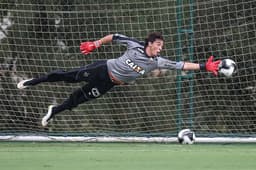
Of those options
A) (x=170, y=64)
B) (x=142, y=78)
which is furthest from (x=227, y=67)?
(x=142, y=78)

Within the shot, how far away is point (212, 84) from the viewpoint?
1298 cm

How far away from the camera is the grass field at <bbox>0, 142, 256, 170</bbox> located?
29.2 ft

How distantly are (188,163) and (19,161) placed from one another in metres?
2.12

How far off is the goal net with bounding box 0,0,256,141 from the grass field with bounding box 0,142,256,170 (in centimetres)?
80

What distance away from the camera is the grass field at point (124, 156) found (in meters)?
8.91

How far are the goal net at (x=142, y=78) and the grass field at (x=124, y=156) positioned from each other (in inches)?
31.5

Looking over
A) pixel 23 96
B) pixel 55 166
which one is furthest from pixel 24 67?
pixel 55 166

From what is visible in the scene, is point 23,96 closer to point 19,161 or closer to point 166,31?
point 166,31

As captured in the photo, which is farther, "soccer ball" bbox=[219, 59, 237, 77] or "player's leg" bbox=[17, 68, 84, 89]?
"player's leg" bbox=[17, 68, 84, 89]

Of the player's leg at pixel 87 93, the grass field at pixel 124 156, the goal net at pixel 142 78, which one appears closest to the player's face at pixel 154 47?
the player's leg at pixel 87 93

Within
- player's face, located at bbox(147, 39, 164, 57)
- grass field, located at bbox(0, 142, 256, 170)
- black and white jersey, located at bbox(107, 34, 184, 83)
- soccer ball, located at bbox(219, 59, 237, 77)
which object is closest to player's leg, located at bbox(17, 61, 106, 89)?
black and white jersey, located at bbox(107, 34, 184, 83)

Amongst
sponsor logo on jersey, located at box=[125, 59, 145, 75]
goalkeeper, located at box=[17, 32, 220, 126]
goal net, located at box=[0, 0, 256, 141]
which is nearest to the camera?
goalkeeper, located at box=[17, 32, 220, 126]

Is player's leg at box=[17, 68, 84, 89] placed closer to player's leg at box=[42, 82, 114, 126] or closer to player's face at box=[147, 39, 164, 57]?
player's leg at box=[42, 82, 114, 126]

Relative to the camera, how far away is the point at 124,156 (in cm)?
1003
